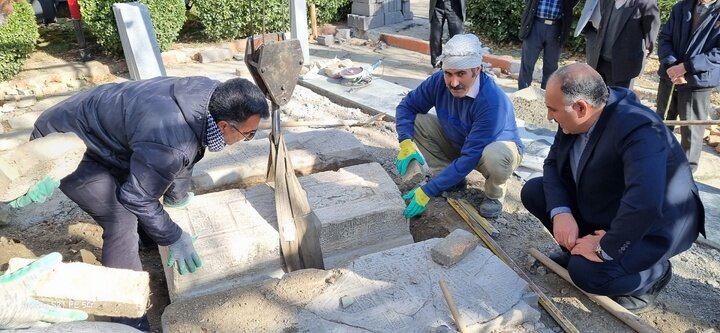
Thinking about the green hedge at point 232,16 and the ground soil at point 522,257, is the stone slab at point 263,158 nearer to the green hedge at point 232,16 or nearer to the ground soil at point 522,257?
the ground soil at point 522,257

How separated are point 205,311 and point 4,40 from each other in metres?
5.75

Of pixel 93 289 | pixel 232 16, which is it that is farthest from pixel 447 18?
pixel 93 289

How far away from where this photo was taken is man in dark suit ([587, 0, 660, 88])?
446 centimetres

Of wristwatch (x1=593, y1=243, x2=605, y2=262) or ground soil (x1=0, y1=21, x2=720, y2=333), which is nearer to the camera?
wristwatch (x1=593, y1=243, x2=605, y2=262)

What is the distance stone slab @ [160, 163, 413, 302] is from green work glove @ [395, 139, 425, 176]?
0.22m

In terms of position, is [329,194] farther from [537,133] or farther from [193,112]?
[537,133]

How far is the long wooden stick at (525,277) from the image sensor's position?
8.46 ft

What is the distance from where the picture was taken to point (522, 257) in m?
3.20

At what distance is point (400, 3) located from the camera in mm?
10062

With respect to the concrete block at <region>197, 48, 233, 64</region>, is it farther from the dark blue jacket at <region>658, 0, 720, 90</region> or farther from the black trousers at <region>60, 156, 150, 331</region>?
the dark blue jacket at <region>658, 0, 720, 90</region>

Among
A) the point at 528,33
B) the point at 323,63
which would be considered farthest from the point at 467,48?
the point at 323,63

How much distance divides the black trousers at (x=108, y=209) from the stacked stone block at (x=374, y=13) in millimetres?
7365

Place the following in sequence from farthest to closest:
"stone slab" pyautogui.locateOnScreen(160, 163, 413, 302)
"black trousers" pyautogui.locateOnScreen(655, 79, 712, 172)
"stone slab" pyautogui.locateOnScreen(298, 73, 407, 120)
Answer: "stone slab" pyautogui.locateOnScreen(298, 73, 407, 120), "black trousers" pyautogui.locateOnScreen(655, 79, 712, 172), "stone slab" pyautogui.locateOnScreen(160, 163, 413, 302)

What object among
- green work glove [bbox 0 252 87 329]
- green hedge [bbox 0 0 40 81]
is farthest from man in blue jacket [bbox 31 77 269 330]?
green hedge [bbox 0 0 40 81]
